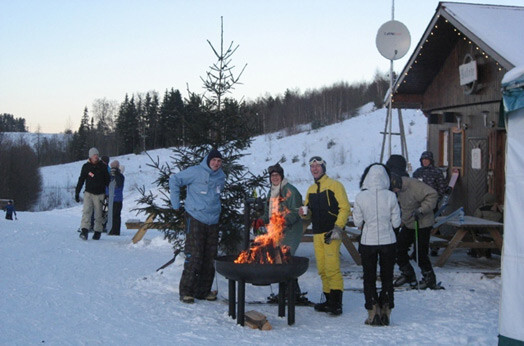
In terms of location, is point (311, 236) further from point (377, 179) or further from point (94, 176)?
point (94, 176)

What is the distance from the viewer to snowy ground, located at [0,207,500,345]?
554 cm

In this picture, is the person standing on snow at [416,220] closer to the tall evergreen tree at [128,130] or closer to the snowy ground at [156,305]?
the snowy ground at [156,305]

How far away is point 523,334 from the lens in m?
4.46

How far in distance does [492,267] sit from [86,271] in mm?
6558

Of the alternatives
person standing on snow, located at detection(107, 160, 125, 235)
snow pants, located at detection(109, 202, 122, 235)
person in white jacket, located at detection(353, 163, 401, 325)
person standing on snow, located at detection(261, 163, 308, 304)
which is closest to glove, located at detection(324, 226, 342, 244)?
person in white jacket, located at detection(353, 163, 401, 325)

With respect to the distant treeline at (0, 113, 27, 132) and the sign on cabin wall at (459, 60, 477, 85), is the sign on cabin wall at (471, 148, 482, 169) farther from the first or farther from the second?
the distant treeline at (0, 113, 27, 132)

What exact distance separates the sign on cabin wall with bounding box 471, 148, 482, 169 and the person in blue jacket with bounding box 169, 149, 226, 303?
6.62 m

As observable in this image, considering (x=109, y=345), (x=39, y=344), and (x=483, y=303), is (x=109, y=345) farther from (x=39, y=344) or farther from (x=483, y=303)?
(x=483, y=303)

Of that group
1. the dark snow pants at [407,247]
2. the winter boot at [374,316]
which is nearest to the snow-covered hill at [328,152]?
the dark snow pants at [407,247]

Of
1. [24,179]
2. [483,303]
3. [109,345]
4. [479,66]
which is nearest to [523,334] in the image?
[483,303]

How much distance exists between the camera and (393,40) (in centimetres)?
1197

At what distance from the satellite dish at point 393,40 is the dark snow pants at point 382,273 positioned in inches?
264

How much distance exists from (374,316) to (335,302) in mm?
570

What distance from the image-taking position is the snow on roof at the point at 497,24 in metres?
9.46
